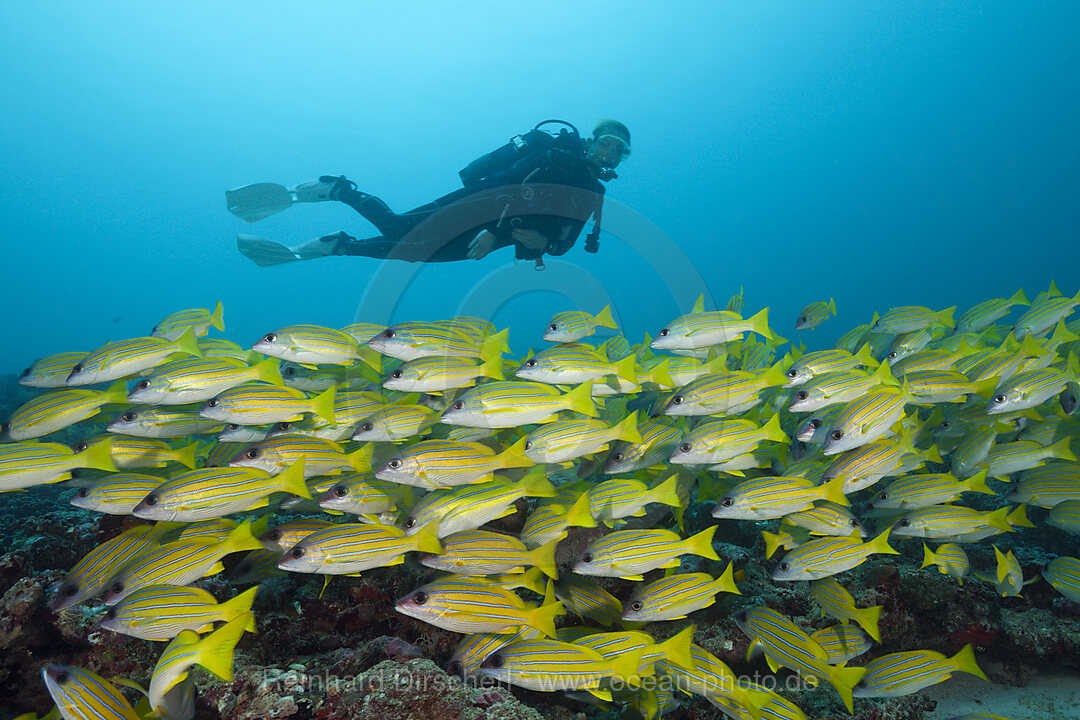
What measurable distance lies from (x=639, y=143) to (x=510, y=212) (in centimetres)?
10689

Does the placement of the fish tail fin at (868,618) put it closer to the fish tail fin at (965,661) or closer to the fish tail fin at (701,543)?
the fish tail fin at (965,661)

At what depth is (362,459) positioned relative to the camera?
3143 millimetres

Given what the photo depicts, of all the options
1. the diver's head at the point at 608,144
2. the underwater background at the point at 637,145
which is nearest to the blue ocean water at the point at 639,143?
the underwater background at the point at 637,145

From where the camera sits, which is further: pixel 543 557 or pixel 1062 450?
pixel 1062 450

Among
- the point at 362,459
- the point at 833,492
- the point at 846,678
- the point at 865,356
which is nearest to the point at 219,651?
the point at 362,459

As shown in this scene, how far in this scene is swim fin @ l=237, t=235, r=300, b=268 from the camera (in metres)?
10.2

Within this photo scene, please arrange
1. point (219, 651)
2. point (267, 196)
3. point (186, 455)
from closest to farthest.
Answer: point (219, 651) < point (186, 455) < point (267, 196)

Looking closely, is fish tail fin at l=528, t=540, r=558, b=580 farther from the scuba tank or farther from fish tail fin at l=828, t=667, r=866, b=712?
the scuba tank

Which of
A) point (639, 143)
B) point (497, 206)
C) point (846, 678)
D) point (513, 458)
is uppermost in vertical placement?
point (639, 143)

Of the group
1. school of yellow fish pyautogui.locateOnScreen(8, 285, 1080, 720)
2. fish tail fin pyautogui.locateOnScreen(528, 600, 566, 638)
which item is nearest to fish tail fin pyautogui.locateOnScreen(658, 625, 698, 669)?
school of yellow fish pyautogui.locateOnScreen(8, 285, 1080, 720)

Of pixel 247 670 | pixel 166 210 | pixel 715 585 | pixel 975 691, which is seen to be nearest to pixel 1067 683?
pixel 975 691

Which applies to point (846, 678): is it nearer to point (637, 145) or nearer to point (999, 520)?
point (999, 520)

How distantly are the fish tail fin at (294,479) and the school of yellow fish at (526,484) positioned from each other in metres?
0.01

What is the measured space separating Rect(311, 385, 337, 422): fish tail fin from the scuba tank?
292 inches
